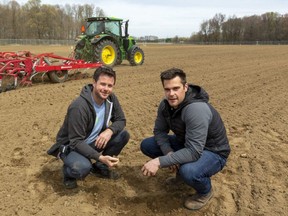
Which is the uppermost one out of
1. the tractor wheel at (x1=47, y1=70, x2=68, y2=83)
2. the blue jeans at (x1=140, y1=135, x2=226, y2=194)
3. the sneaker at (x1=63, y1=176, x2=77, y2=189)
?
the tractor wheel at (x1=47, y1=70, x2=68, y2=83)

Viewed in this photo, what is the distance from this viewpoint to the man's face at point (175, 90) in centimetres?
274

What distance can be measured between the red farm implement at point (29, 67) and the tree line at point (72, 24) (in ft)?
190

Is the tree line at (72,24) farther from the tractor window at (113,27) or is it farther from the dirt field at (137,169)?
the dirt field at (137,169)

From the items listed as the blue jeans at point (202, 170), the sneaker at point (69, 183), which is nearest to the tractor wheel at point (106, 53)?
the sneaker at point (69, 183)

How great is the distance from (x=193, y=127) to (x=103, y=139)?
940 mm

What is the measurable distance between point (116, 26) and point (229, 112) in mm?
7231

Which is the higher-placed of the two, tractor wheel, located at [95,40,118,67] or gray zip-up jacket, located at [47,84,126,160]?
tractor wheel, located at [95,40,118,67]

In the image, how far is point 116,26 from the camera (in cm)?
1182

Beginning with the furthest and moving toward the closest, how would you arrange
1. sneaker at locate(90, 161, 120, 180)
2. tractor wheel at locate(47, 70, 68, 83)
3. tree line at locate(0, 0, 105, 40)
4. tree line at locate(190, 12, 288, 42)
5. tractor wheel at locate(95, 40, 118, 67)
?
tree line at locate(190, 12, 288, 42) → tree line at locate(0, 0, 105, 40) → tractor wheel at locate(95, 40, 118, 67) → tractor wheel at locate(47, 70, 68, 83) → sneaker at locate(90, 161, 120, 180)

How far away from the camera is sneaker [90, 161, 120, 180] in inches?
134

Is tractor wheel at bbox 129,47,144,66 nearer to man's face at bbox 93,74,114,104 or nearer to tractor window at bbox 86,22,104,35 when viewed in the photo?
tractor window at bbox 86,22,104,35

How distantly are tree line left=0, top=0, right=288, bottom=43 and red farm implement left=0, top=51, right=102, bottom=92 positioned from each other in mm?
57816

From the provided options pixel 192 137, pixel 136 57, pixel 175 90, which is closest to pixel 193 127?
pixel 192 137

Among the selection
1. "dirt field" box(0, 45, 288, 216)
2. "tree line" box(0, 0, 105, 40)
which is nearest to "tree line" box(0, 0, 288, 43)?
"tree line" box(0, 0, 105, 40)
